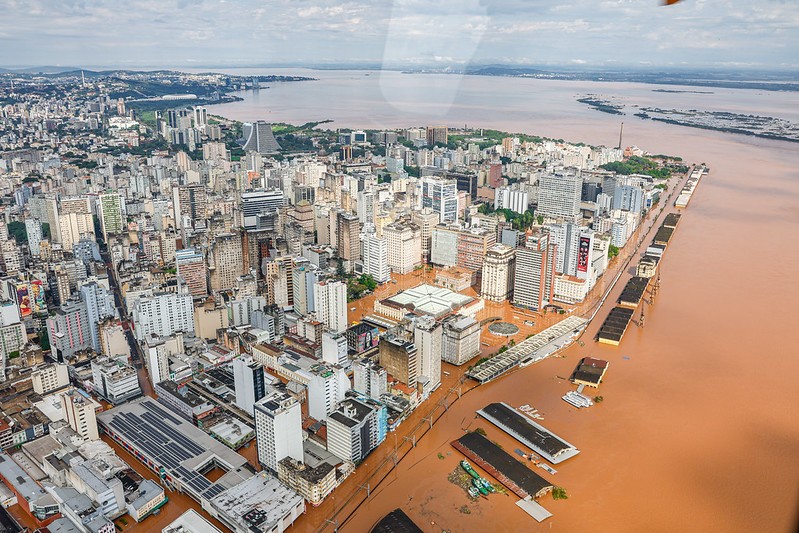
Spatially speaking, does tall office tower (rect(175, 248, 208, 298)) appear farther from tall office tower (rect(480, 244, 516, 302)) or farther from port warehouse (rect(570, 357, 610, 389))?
port warehouse (rect(570, 357, 610, 389))

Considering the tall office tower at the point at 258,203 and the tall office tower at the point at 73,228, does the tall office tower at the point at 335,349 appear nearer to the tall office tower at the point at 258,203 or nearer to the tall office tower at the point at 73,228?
the tall office tower at the point at 258,203

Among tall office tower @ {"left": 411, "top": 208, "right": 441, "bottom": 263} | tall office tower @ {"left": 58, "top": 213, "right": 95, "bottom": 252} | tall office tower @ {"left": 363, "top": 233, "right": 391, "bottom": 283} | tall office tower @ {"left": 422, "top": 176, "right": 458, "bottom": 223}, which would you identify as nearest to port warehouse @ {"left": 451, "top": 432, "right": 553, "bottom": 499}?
tall office tower @ {"left": 363, "top": 233, "right": 391, "bottom": 283}

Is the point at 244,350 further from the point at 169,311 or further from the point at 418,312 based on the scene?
the point at 418,312

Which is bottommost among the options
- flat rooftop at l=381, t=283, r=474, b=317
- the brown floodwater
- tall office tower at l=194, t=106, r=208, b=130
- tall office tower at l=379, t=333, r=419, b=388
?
the brown floodwater

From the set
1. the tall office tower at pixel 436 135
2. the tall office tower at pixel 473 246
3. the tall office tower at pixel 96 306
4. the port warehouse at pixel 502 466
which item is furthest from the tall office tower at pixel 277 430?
the tall office tower at pixel 436 135

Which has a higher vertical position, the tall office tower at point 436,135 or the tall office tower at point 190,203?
the tall office tower at point 436,135

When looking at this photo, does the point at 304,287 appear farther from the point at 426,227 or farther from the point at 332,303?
the point at 426,227

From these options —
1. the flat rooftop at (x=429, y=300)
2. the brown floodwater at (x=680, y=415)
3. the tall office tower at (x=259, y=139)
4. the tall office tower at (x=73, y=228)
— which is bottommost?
the brown floodwater at (x=680, y=415)
